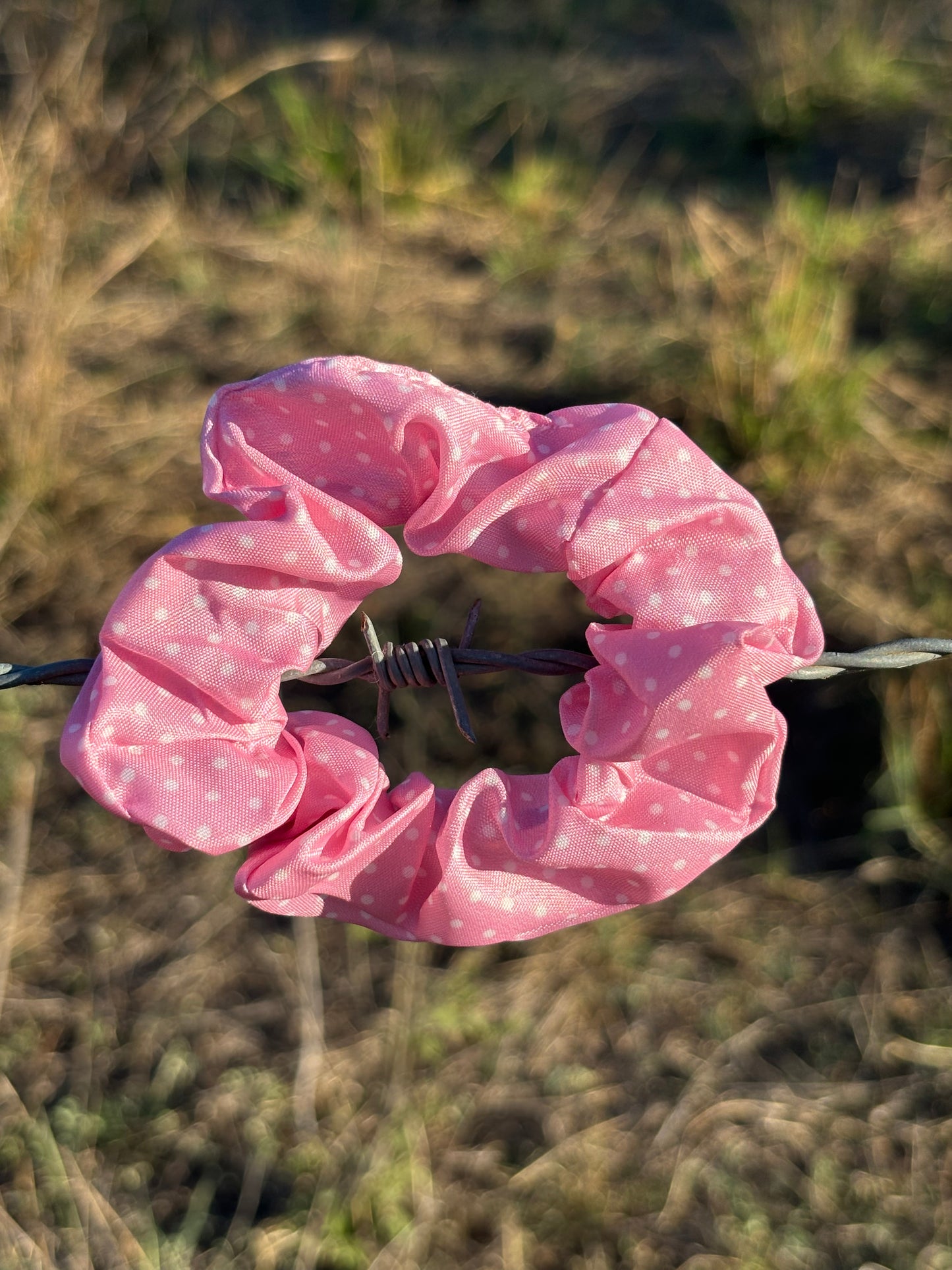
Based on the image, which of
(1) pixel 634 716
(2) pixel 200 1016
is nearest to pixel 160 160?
(2) pixel 200 1016

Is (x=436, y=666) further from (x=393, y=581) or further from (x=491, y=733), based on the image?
(x=491, y=733)

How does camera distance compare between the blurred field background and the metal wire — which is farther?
the blurred field background

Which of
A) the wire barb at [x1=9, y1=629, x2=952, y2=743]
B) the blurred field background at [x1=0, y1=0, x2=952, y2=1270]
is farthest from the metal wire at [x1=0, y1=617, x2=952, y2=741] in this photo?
the blurred field background at [x1=0, y1=0, x2=952, y2=1270]

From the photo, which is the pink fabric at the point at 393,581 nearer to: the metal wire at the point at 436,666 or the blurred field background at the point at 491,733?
the metal wire at the point at 436,666

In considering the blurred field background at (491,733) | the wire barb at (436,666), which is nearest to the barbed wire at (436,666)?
the wire barb at (436,666)

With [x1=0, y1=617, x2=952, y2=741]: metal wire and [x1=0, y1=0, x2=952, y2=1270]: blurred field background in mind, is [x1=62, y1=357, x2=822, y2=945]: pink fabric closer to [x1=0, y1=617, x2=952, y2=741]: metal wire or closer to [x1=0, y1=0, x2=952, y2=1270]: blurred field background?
[x1=0, y1=617, x2=952, y2=741]: metal wire

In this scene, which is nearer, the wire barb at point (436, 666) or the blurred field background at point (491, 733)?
the wire barb at point (436, 666)

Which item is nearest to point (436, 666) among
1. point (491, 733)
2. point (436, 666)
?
point (436, 666)
